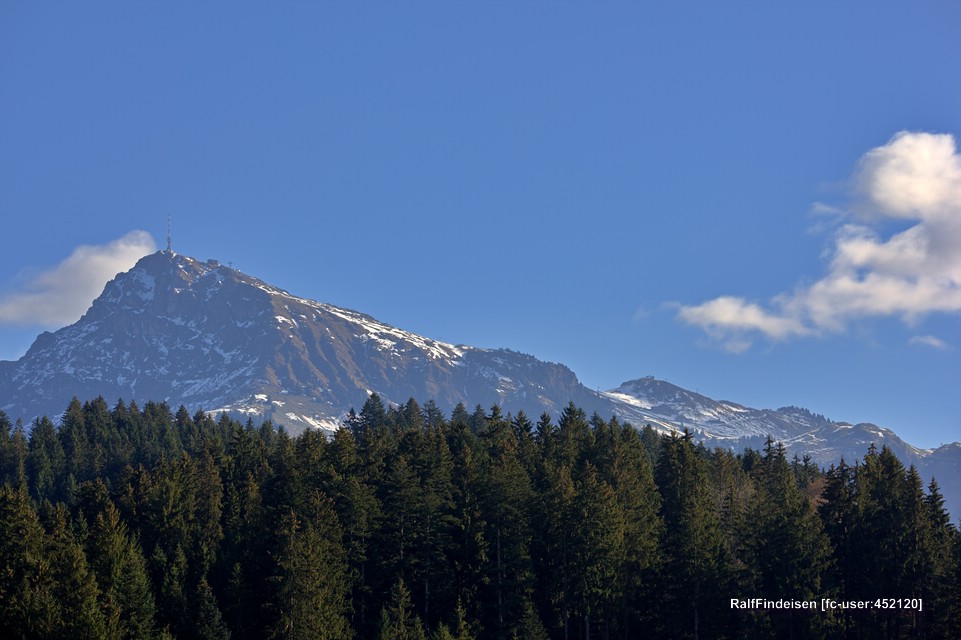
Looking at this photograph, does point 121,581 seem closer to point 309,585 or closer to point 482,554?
point 309,585

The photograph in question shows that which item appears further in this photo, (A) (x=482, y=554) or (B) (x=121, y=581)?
(A) (x=482, y=554)

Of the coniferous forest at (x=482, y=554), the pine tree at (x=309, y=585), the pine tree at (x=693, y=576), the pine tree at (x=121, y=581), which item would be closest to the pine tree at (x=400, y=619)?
the coniferous forest at (x=482, y=554)

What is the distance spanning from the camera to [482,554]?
89.6 m

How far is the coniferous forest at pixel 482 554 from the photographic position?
3162 inches

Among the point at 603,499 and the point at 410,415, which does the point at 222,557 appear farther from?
the point at 410,415

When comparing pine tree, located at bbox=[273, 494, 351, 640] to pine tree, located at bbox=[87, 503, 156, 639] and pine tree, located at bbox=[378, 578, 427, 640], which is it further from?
pine tree, located at bbox=[87, 503, 156, 639]

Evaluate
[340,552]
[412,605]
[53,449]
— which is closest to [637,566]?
[412,605]

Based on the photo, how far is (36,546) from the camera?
3091 inches

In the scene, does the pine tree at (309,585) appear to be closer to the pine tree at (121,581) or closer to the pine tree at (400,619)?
the pine tree at (400,619)

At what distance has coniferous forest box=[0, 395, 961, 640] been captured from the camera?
80.3m

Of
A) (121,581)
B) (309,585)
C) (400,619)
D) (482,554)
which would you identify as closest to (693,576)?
(482,554)

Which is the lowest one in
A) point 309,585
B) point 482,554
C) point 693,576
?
point 309,585

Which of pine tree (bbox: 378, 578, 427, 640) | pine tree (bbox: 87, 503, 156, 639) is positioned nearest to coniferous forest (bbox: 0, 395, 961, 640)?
pine tree (bbox: 87, 503, 156, 639)

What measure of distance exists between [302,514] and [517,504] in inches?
730
